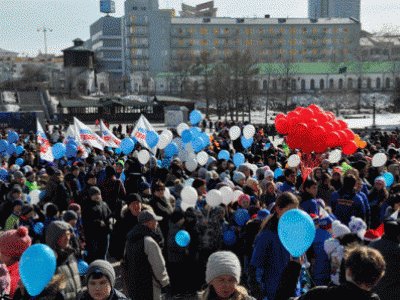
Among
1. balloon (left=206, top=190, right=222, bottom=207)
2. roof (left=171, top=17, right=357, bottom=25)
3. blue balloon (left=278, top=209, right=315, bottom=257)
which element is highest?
roof (left=171, top=17, right=357, bottom=25)

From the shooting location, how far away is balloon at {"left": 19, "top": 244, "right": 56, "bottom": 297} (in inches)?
133

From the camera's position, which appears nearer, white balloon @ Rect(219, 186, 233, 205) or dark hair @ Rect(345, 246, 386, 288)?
dark hair @ Rect(345, 246, 386, 288)

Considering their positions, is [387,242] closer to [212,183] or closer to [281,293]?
[281,293]

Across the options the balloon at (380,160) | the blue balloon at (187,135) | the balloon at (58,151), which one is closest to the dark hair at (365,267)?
the balloon at (380,160)

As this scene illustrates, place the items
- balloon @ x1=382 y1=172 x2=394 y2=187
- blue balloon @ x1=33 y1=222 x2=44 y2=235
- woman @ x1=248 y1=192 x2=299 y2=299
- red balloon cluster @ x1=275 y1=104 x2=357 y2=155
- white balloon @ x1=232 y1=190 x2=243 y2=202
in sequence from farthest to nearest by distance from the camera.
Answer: red balloon cluster @ x1=275 y1=104 x2=357 y2=155, balloon @ x1=382 y1=172 x2=394 y2=187, white balloon @ x1=232 y1=190 x2=243 y2=202, blue balloon @ x1=33 y1=222 x2=44 y2=235, woman @ x1=248 y1=192 x2=299 y2=299

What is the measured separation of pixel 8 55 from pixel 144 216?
491 ft

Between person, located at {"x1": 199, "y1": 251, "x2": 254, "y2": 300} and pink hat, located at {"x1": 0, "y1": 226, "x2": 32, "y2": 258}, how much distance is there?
1.97 meters

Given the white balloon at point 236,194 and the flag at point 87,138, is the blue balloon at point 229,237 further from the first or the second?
the flag at point 87,138

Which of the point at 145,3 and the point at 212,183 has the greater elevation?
the point at 145,3

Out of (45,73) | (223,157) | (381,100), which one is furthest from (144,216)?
(45,73)

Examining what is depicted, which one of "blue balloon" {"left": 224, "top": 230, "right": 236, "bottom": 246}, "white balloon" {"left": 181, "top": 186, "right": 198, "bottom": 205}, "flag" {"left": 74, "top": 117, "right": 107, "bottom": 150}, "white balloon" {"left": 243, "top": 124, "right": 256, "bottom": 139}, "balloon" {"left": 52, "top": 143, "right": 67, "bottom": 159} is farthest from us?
"flag" {"left": 74, "top": 117, "right": 107, "bottom": 150}

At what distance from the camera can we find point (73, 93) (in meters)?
76.8

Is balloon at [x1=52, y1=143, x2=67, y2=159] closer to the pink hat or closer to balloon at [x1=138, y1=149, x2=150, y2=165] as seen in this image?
balloon at [x1=138, y1=149, x2=150, y2=165]

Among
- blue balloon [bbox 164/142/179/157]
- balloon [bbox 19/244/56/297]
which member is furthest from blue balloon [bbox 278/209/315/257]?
blue balloon [bbox 164/142/179/157]
